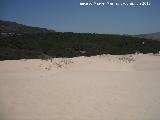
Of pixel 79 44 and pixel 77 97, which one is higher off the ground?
pixel 79 44

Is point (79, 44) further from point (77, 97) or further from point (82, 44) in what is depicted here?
point (77, 97)

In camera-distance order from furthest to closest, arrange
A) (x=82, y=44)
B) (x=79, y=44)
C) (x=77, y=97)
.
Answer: (x=79, y=44)
(x=82, y=44)
(x=77, y=97)

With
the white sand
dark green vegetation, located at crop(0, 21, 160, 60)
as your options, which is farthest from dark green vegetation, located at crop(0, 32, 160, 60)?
the white sand

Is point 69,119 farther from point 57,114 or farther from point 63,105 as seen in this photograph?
point 63,105

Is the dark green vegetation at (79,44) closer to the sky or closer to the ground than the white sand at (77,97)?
closer to the sky

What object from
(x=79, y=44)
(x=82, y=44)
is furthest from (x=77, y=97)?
(x=79, y=44)

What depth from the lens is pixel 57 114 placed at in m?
4.04

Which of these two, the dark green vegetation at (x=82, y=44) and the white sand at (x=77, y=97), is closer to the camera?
the white sand at (x=77, y=97)

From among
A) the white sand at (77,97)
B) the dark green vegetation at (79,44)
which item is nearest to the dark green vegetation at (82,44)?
the dark green vegetation at (79,44)

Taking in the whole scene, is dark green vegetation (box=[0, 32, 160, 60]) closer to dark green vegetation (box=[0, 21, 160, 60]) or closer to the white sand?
dark green vegetation (box=[0, 21, 160, 60])

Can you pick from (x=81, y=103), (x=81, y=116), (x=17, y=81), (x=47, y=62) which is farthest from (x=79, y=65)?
(x=81, y=116)

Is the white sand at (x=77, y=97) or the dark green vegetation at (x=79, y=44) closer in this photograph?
the white sand at (x=77, y=97)

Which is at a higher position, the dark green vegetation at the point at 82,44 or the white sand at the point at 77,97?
the dark green vegetation at the point at 82,44

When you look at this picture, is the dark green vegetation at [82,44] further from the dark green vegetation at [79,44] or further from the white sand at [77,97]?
the white sand at [77,97]
